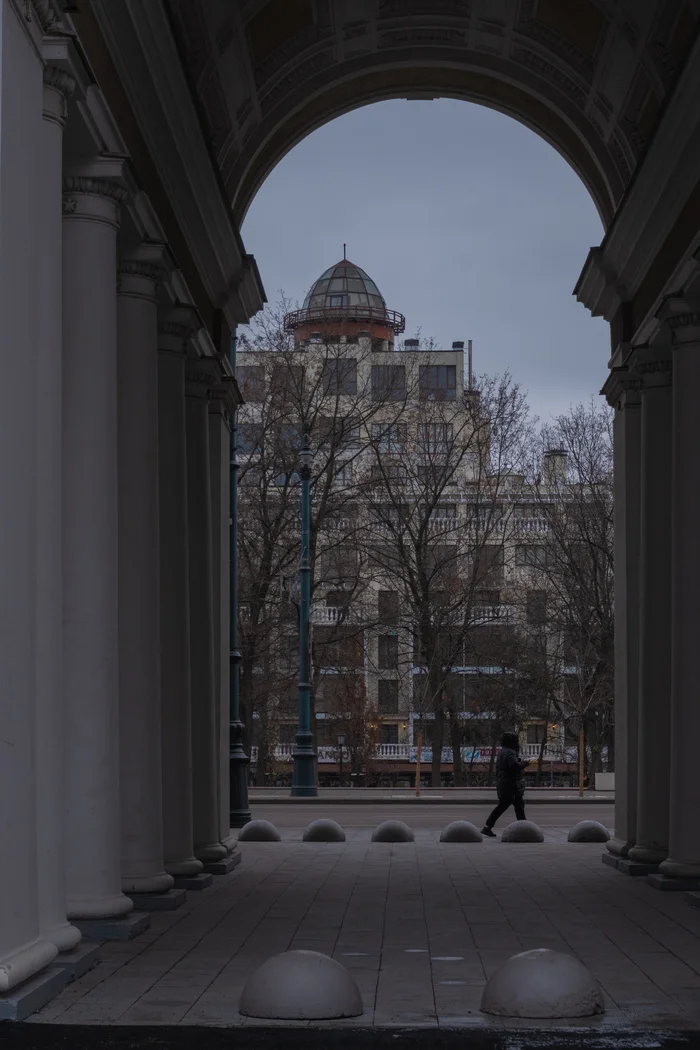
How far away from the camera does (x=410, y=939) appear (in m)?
12.6

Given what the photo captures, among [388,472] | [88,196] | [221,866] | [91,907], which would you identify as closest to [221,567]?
[221,866]

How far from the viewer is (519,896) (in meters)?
16.1

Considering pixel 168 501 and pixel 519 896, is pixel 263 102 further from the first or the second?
pixel 519 896

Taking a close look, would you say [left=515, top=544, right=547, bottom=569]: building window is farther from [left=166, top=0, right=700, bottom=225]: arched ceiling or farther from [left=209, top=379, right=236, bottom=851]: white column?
[left=209, top=379, right=236, bottom=851]: white column

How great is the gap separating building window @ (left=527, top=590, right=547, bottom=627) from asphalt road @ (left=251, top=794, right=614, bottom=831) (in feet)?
44.5

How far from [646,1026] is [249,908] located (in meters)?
6.85

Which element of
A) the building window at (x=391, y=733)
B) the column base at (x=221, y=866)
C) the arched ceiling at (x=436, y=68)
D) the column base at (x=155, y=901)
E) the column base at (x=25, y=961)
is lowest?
the building window at (x=391, y=733)

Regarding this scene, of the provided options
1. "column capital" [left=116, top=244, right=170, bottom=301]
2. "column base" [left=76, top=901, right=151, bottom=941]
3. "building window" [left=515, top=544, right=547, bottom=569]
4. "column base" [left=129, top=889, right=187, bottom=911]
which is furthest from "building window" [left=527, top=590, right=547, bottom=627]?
"column base" [left=76, top=901, right=151, bottom=941]

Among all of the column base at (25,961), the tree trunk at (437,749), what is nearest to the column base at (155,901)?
the column base at (25,961)

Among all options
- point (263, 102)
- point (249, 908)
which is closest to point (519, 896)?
point (249, 908)

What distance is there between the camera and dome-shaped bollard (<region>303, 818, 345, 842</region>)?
24.6 meters

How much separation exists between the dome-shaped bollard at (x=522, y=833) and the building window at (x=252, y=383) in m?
24.3

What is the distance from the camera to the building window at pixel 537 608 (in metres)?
52.5

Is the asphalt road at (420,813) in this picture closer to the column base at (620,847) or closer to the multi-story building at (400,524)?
the multi-story building at (400,524)
